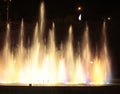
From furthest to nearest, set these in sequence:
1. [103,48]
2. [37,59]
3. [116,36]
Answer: [116,36] < [103,48] < [37,59]

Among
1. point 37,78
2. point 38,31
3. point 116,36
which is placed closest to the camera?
point 37,78

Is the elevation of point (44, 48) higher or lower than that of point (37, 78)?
higher

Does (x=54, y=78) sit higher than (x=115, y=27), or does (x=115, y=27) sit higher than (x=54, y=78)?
(x=115, y=27)

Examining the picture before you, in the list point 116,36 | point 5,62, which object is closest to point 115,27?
point 116,36

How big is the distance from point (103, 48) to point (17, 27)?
9812 mm

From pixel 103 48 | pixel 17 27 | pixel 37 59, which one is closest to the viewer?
pixel 37 59

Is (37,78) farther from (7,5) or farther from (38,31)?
(7,5)

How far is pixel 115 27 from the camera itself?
38.5 meters
